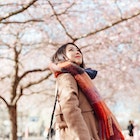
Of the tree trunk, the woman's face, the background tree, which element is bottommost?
the tree trunk

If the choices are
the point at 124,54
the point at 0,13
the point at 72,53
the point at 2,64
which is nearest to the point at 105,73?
the point at 124,54

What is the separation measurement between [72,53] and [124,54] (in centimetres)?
729

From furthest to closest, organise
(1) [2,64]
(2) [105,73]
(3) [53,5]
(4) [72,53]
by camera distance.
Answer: (2) [105,73] < (1) [2,64] < (3) [53,5] < (4) [72,53]

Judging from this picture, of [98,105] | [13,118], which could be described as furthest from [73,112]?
[13,118]

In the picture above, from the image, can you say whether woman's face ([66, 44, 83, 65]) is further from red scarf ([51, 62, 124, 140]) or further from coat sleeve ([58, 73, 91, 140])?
coat sleeve ([58, 73, 91, 140])

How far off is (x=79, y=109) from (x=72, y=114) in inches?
2.7

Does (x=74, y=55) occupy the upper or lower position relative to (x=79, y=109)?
upper

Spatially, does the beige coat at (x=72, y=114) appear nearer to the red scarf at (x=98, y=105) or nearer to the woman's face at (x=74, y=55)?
the red scarf at (x=98, y=105)

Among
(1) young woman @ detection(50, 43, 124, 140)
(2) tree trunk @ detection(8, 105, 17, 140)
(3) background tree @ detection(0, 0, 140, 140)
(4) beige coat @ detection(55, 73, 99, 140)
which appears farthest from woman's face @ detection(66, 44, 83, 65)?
(2) tree trunk @ detection(8, 105, 17, 140)

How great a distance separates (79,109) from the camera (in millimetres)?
2598

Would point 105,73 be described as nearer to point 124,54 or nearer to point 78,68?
point 124,54

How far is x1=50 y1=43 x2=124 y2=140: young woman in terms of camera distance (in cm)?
257

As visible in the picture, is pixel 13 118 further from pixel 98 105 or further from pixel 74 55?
pixel 98 105

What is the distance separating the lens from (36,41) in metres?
9.36
